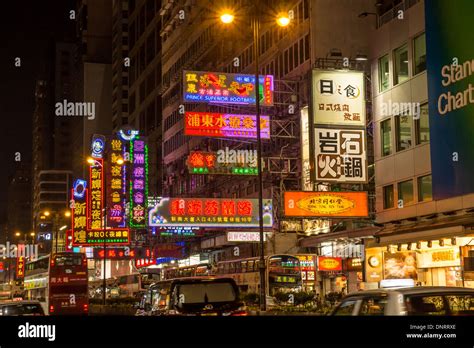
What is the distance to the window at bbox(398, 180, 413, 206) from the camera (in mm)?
34656

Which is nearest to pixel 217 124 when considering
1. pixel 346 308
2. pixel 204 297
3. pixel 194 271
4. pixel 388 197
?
pixel 388 197

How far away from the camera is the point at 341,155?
34.9 meters

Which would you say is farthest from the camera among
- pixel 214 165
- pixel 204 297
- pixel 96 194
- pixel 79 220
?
pixel 79 220

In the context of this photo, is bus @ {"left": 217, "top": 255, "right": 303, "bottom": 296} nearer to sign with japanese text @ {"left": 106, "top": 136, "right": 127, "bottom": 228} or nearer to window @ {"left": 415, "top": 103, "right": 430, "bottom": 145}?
window @ {"left": 415, "top": 103, "right": 430, "bottom": 145}

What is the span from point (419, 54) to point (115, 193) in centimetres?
4110

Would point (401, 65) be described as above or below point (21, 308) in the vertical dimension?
above

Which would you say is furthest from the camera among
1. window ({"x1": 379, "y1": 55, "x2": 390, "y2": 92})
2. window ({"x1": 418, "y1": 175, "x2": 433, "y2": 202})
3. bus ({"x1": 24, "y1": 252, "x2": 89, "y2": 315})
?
bus ({"x1": 24, "y1": 252, "x2": 89, "y2": 315})

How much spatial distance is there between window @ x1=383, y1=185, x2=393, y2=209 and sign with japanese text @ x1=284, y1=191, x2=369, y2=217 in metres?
1.40

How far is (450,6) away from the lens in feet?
98.3

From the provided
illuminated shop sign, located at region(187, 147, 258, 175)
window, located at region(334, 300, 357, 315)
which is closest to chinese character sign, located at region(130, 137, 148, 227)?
illuminated shop sign, located at region(187, 147, 258, 175)

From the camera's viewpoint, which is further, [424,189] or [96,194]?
[96,194]

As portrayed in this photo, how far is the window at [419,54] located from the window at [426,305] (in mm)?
25034

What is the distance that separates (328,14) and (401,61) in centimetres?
1154

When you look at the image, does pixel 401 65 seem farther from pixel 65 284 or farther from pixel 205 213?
pixel 65 284
